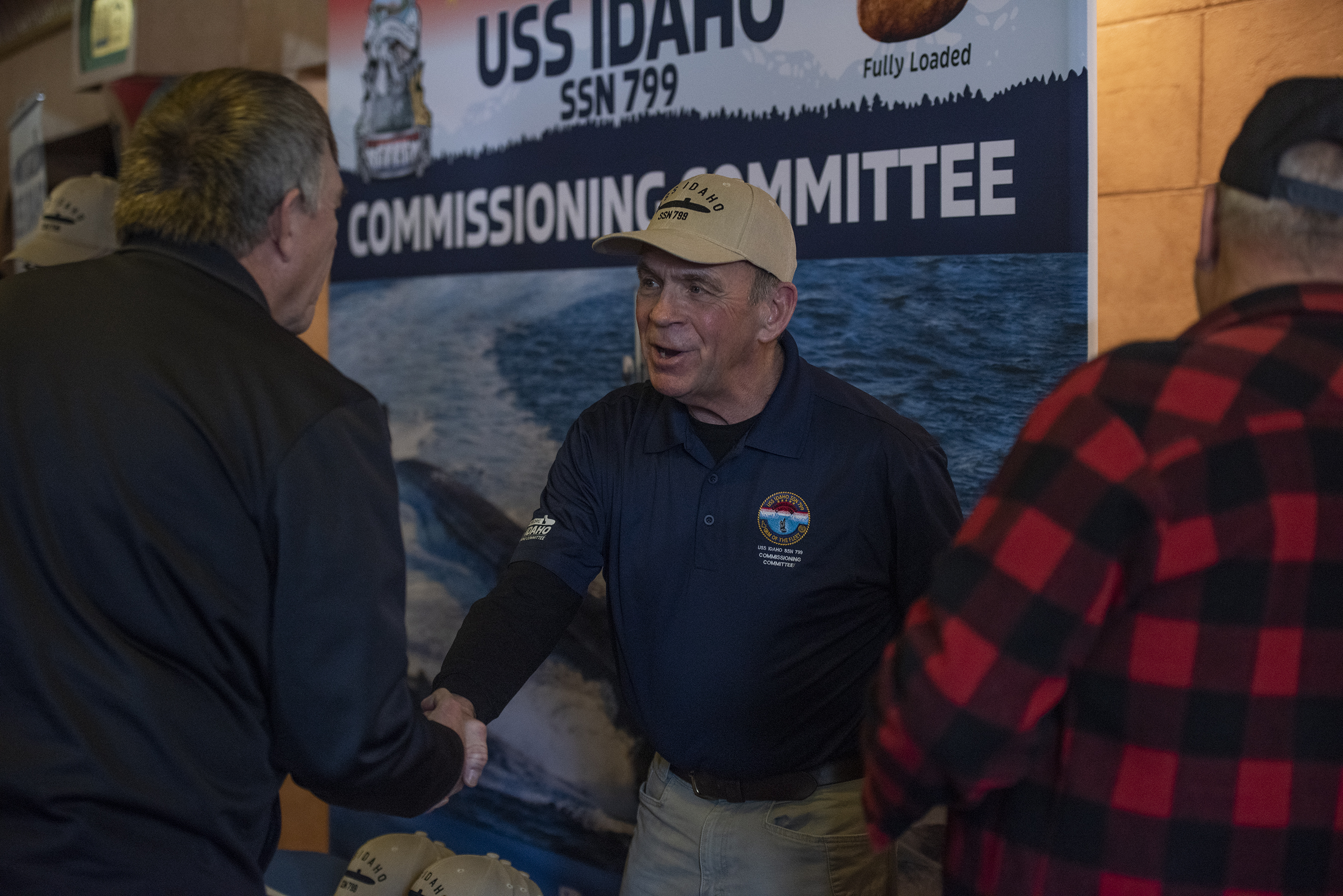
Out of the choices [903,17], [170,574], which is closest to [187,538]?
[170,574]

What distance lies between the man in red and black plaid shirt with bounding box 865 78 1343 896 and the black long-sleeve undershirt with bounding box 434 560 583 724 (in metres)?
1.04

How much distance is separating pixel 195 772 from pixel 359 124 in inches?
105

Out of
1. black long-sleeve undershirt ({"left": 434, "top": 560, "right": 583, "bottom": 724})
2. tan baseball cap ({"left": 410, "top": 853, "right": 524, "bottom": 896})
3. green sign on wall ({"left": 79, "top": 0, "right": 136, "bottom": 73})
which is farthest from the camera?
green sign on wall ({"left": 79, "top": 0, "right": 136, "bottom": 73})

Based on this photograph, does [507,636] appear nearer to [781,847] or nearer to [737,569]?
[737,569]

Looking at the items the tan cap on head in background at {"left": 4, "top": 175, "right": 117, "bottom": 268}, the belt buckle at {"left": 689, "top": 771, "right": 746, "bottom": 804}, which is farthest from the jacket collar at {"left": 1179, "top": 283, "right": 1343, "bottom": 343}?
the tan cap on head in background at {"left": 4, "top": 175, "right": 117, "bottom": 268}

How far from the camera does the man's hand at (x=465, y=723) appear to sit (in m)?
1.86

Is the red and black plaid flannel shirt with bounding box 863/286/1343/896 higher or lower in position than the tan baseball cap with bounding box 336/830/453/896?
higher

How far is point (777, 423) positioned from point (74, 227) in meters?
2.47

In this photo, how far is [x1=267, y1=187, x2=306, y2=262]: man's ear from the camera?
142cm

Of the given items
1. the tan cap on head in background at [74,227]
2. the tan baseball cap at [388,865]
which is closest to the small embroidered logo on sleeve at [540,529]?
the tan baseball cap at [388,865]

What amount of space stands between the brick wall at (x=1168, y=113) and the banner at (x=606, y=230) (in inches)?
5.1

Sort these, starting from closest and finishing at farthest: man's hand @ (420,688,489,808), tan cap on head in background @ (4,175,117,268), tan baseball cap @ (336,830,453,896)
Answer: man's hand @ (420,688,489,808) → tan baseball cap @ (336,830,453,896) → tan cap on head in background @ (4,175,117,268)

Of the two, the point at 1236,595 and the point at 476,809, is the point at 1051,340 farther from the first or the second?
the point at 476,809

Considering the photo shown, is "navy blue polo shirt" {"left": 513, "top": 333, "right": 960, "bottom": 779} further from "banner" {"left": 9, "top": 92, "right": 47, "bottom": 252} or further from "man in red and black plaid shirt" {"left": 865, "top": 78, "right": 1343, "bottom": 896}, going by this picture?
"banner" {"left": 9, "top": 92, "right": 47, "bottom": 252}
